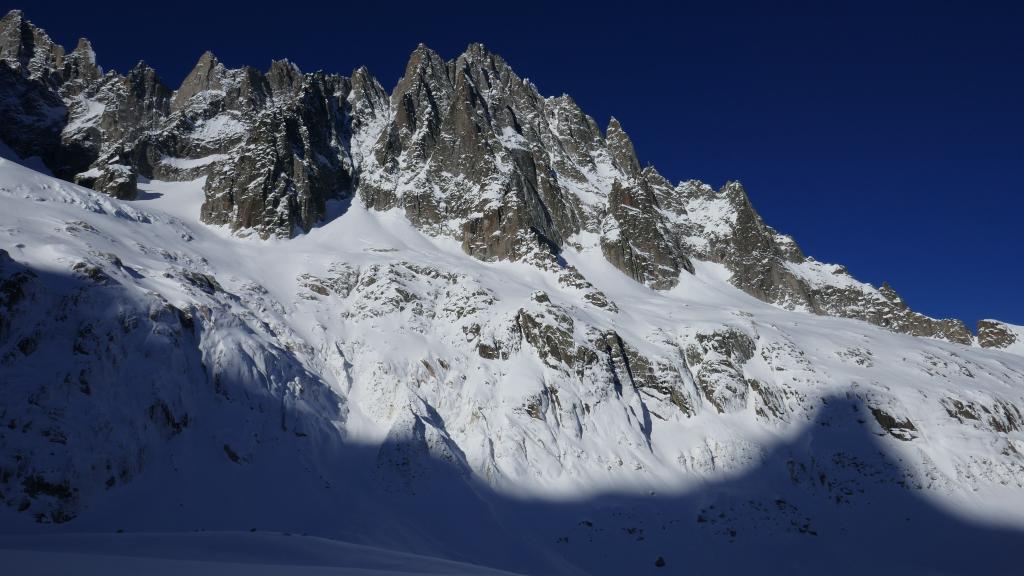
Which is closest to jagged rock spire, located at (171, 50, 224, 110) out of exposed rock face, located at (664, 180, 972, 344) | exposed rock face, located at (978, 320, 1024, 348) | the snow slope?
the snow slope

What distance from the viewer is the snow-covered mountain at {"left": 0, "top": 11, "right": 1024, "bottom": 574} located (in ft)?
122

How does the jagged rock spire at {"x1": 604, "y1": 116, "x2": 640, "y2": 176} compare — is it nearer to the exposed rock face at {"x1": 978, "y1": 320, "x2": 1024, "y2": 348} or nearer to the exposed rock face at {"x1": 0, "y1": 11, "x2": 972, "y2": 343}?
the exposed rock face at {"x1": 0, "y1": 11, "x2": 972, "y2": 343}

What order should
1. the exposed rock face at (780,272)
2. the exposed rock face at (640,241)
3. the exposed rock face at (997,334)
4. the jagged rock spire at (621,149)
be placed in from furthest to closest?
the jagged rock spire at (621,149)
the exposed rock face at (780,272)
the exposed rock face at (997,334)
the exposed rock face at (640,241)

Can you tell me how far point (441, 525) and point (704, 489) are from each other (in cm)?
2594

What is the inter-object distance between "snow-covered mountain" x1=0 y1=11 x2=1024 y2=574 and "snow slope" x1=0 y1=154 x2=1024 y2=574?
236mm

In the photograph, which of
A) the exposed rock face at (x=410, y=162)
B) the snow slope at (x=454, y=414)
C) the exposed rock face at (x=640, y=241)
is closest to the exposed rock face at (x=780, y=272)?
the exposed rock face at (x=410, y=162)

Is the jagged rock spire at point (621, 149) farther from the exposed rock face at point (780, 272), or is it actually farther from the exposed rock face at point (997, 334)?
the exposed rock face at point (997, 334)

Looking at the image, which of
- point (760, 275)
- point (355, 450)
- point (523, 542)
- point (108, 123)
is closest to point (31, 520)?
point (355, 450)

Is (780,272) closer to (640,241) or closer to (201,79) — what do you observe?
(640,241)

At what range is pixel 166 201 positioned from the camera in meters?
87.8

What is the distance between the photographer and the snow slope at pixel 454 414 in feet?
118

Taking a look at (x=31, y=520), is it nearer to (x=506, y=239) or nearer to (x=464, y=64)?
(x=506, y=239)

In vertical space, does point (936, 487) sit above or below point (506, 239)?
below

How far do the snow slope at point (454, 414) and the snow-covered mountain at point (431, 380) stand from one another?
0.24m
